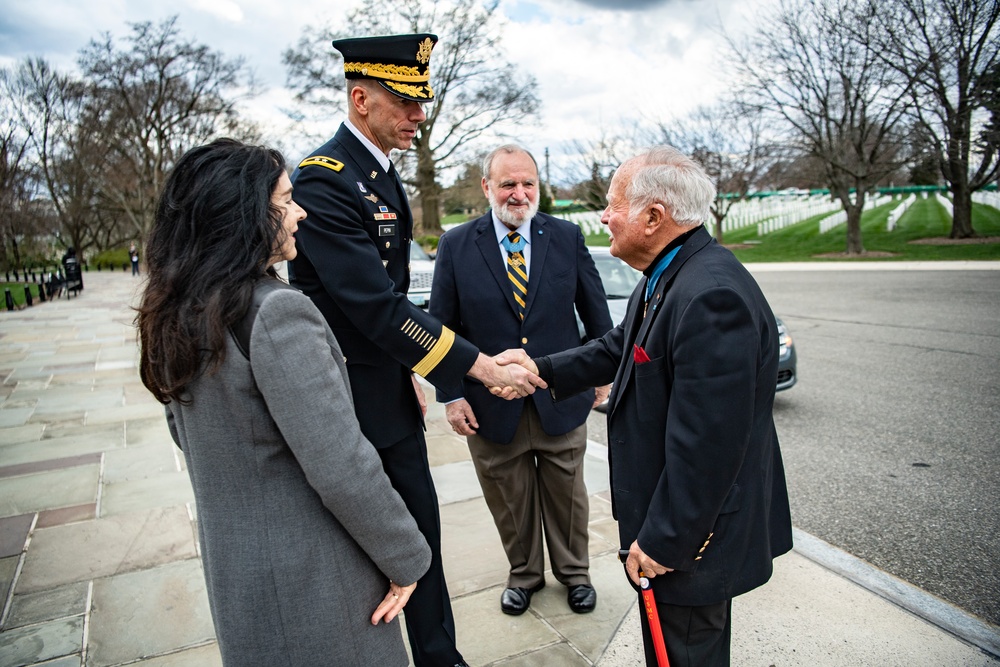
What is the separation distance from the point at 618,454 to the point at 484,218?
161 centimetres

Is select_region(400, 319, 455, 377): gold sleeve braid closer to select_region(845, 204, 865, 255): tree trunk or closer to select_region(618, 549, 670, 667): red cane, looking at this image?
select_region(618, 549, 670, 667): red cane

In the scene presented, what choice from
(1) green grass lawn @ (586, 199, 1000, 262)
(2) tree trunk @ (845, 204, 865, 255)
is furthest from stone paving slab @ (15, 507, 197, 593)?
(2) tree trunk @ (845, 204, 865, 255)

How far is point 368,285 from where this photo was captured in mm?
2146

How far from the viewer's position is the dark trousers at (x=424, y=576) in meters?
2.31

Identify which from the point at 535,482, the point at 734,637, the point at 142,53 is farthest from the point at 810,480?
the point at 142,53

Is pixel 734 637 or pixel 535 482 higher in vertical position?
pixel 535 482

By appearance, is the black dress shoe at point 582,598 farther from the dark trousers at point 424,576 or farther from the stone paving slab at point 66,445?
the stone paving slab at point 66,445

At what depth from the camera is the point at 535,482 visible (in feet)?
10.7

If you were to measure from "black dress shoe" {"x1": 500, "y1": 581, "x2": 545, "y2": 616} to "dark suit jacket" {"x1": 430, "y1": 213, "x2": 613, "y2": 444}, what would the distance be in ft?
2.42

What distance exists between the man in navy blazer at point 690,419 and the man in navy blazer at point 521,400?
999 mm

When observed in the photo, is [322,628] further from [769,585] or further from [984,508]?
[984,508]

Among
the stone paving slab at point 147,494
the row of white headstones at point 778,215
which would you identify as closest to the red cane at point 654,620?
the stone paving slab at point 147,494

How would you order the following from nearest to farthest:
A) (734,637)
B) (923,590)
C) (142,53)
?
1. (734,637)
2. (923,590)
3. (142,53)

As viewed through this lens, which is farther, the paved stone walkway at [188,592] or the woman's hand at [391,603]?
the paved stone walkway at [188,592]
